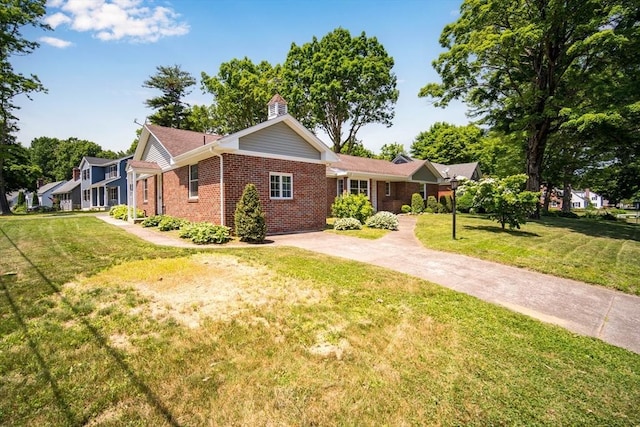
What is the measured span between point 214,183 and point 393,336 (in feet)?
31.9

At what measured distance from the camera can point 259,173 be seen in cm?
1188

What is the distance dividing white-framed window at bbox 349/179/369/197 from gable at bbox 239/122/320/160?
23.4 feet

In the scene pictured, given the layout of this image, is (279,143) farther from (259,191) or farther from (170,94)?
(170,94)

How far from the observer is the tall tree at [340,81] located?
32031 mm

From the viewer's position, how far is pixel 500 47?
16250 mm

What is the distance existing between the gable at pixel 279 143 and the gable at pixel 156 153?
5.65 metres

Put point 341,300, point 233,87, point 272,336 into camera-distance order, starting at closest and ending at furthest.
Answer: point 272,336 → point 341,300 → point 233,87

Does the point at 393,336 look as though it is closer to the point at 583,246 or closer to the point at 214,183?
the point at 214,183

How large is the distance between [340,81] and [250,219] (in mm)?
27076

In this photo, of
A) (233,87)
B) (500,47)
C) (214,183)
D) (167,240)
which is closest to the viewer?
(167,240)

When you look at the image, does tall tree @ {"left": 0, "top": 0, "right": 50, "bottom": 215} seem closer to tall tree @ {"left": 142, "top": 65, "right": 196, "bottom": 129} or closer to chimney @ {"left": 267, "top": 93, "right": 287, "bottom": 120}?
tall tree @ {"left": 142, "top": 65, "right": 196, "bottom": 129}

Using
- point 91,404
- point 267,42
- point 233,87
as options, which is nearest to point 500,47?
point 267,42

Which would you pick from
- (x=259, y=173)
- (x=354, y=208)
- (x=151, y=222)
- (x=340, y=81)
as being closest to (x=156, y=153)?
(x=151, y=222)

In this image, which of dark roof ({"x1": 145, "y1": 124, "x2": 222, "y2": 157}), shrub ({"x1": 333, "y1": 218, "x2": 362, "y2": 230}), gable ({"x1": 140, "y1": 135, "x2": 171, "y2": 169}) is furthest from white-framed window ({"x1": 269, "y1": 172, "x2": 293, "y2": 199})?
gable ({"x1": 140, "y1": 135, "x2": 171, "y2": 169})
